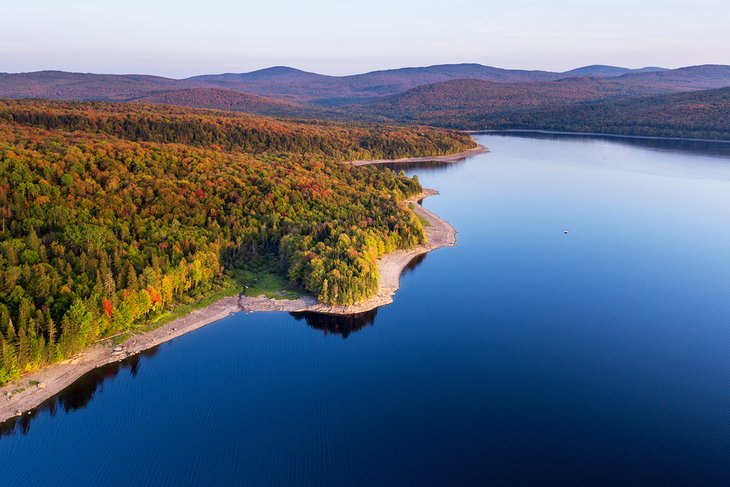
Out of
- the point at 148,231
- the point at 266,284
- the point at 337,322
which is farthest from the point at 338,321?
the point at 148,231

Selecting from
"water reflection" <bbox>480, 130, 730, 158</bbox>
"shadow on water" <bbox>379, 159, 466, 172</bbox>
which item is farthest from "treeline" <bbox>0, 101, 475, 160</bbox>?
"water reflection" <bbox>480, 130, 730, 158</bbox>

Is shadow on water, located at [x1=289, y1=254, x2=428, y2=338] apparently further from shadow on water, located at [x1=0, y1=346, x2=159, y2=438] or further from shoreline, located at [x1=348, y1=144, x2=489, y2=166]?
shoreline, located at [x1=348, y1=144, x2=489, y2=166]

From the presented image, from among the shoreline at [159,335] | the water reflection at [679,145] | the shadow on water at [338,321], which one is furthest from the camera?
the water reflection at [679,145]

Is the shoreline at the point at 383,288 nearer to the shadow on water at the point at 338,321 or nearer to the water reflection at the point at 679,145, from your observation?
the shadow on water at the point at 338,321

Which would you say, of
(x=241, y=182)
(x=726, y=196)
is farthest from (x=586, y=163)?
(x=241, y=182)

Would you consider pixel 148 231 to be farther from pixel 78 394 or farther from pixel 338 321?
pixel 338 321

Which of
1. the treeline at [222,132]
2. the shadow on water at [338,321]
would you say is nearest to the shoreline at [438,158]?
the treeline at [222,132]

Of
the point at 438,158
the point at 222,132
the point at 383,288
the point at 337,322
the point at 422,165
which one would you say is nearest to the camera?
the point at 337,322
